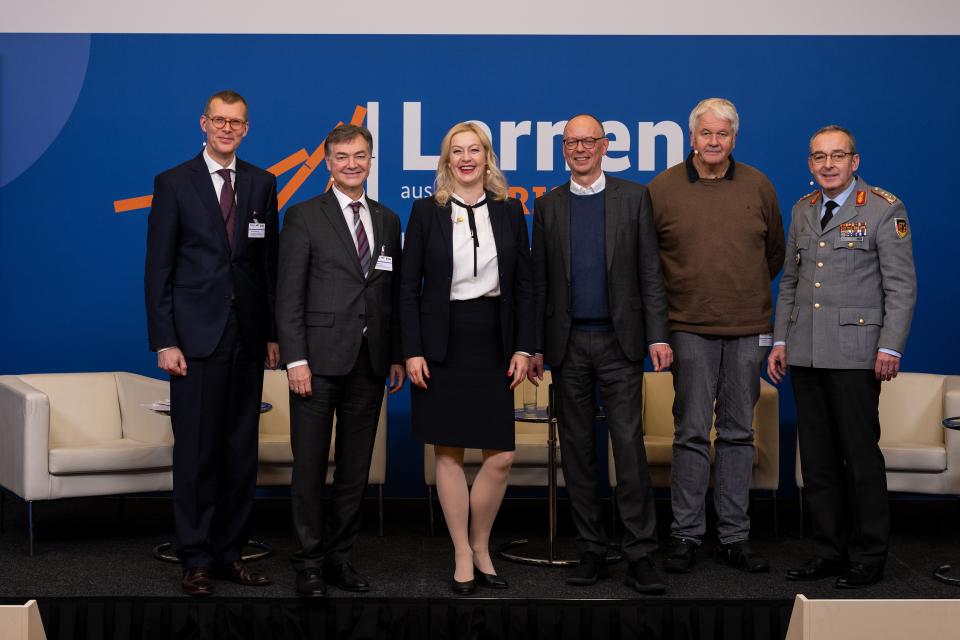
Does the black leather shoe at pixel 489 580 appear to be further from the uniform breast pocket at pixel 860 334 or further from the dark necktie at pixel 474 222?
the uniform breast pocket at pixel 860 334

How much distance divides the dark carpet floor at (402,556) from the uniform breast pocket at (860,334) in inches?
34.3

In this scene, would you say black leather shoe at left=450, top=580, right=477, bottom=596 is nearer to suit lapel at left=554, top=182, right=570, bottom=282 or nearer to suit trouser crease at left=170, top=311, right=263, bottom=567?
suit trouser crease at left=170, top=311, right=263, bottom=567

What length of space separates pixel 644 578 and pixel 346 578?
42.3 inches

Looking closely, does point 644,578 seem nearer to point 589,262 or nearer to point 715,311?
point 715,311

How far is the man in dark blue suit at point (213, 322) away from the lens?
3.81m

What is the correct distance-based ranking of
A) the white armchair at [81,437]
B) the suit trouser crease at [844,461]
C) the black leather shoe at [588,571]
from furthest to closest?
the white armchair at [81,437]
the suit trouser crease at [844,461]
the black leather shoe at [588,571]

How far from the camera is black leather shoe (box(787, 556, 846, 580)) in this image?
4074 millimetres

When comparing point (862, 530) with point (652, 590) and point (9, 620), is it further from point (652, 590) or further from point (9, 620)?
point (9, 620)

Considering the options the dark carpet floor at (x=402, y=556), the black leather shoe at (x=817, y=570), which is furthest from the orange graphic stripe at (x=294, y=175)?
the black leather shoe at (x=817, y=570)

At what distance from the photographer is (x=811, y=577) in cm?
409

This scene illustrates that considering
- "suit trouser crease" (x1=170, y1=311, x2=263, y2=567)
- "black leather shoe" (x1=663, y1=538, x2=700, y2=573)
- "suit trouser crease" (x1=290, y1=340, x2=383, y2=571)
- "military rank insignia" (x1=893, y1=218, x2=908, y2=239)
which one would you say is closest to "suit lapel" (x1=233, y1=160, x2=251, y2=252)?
"suit trouser crease" (x1=170, y1=311, x2=263, y2=567)

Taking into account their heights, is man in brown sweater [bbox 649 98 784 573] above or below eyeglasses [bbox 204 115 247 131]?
below

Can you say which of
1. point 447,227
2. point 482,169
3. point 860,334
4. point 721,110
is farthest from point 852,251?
point 447,227

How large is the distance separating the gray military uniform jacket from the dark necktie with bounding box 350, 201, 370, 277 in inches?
65.8
